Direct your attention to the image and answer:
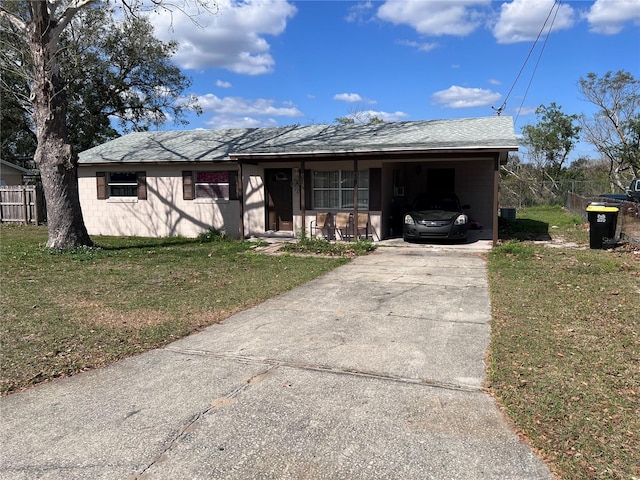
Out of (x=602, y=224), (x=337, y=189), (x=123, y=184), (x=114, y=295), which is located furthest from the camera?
(x=123, y=184)

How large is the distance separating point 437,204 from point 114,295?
373 inches

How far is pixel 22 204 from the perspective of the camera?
21.6 metres

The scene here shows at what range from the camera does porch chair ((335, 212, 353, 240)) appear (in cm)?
1440

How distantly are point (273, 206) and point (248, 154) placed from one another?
252 cm

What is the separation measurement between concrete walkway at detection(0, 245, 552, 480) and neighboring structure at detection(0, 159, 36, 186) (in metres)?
30.6

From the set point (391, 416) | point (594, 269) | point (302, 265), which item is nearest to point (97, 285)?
point (302, 265)

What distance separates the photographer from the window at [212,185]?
652 inches

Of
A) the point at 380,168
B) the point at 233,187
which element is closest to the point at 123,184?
the point at 233,187

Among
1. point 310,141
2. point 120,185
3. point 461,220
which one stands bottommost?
point 461,220

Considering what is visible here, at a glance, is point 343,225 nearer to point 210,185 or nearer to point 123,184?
point 210,185

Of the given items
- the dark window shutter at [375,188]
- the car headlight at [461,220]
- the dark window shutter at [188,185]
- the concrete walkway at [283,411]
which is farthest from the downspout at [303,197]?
the concrete walkway at [283,411]

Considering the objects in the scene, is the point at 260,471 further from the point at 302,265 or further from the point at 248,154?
the point at 248,154

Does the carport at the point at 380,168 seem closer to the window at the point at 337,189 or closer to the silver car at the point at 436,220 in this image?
the window at the point at 337,189

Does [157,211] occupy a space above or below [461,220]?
above
